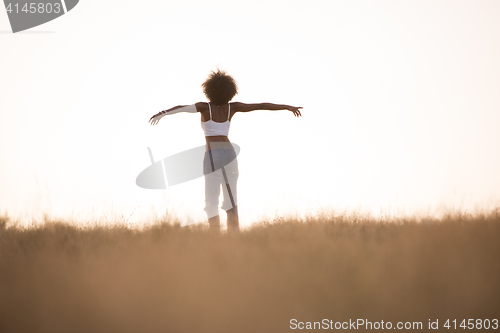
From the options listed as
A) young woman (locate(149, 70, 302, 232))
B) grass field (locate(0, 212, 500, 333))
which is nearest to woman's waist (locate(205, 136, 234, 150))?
young woman (locate(149, 70, 302, 232))

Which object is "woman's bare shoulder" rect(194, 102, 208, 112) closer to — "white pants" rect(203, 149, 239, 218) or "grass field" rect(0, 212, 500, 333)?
"white pants" rect(203, 149, 239, 218)

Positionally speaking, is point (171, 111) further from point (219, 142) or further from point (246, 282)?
point (246, 282)

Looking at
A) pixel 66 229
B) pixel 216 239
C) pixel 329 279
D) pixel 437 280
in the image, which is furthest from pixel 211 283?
pixel 66 229

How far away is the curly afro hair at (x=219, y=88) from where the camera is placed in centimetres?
564

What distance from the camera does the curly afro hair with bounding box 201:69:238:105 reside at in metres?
5.64

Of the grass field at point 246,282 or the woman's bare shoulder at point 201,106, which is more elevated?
the woman's bare shoulder at point 201,106

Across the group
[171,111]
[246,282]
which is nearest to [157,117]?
[171,111]

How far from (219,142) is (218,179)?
515mm

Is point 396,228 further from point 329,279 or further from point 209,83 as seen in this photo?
point 209,83

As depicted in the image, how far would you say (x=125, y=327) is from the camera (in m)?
2.95

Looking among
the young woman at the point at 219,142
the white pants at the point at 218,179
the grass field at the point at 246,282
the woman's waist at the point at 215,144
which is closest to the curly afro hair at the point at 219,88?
the young woman at the point at 219,142

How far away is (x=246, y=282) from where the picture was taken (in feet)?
11.1

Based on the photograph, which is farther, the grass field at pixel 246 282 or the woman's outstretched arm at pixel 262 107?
the woman's outstretched arm at pixel 262 107

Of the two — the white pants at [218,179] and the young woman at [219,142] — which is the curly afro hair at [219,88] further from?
the white pants at [218,179]
